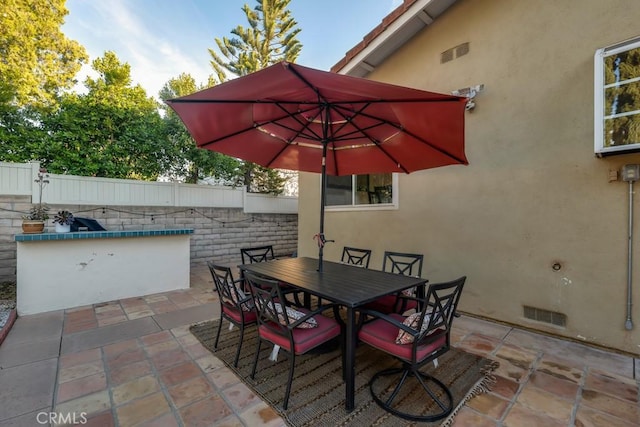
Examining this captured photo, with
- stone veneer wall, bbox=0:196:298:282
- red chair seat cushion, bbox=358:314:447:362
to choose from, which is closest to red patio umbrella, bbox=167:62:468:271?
red chair seat cushion, bbox=358:314:447:362

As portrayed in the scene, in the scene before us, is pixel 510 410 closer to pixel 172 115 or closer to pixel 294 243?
pixel 294 243

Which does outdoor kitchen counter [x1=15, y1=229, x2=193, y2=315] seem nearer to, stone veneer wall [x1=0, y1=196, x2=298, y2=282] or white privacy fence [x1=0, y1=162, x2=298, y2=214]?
stone veneer wall [x1=0, y1=196, x2=298, y2=282]

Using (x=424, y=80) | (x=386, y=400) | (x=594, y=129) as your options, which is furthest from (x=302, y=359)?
(x=424, y=80)

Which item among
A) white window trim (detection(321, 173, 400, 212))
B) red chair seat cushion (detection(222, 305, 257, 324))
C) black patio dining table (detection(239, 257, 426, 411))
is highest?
white window trim (detection(321, 173, 400, 212))

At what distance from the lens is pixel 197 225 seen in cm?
657

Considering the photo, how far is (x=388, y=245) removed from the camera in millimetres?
4547

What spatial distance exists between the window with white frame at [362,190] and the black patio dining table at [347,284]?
6.22ft

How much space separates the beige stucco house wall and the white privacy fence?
178 inches

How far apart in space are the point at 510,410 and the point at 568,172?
8.11 ft

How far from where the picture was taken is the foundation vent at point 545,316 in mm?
3031

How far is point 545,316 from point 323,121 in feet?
10.9

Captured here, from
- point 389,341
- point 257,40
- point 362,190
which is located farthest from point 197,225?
point 257,40

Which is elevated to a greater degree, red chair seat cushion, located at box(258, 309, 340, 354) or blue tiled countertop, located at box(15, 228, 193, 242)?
blue tiled countertop, located at box(15, 228, 193, 242)

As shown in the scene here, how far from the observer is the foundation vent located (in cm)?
303
